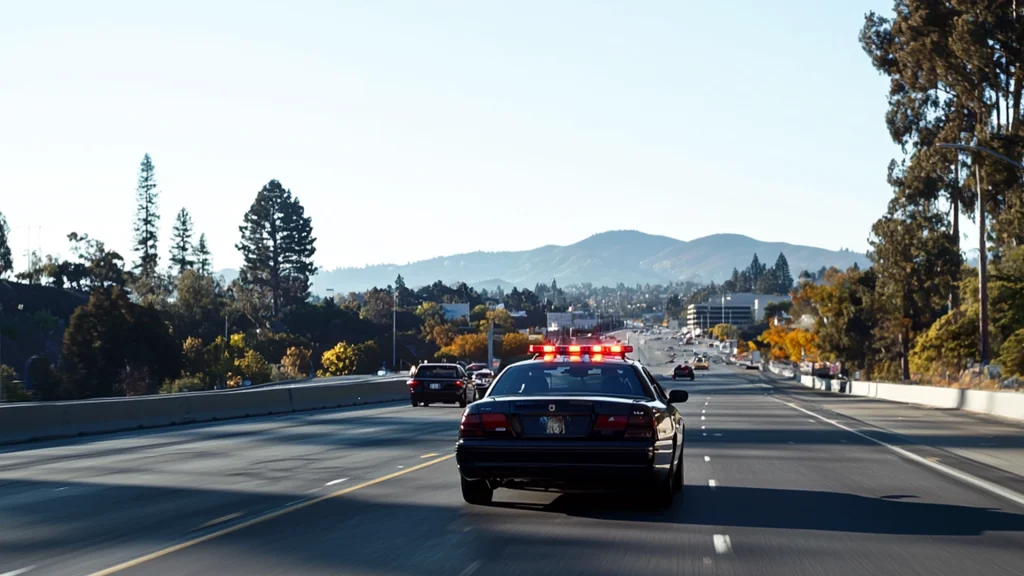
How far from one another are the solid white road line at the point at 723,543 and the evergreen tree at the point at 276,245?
173553 mm

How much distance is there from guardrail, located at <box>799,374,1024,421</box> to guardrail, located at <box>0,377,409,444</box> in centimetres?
2259

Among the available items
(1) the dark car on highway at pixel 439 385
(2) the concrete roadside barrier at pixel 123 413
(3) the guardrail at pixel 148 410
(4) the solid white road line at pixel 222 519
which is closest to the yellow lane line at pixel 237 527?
(4) the solid white road line at pixel 222 519

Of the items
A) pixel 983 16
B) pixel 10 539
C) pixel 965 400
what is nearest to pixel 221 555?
pixel 10 539

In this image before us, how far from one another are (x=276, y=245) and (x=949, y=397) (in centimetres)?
14131

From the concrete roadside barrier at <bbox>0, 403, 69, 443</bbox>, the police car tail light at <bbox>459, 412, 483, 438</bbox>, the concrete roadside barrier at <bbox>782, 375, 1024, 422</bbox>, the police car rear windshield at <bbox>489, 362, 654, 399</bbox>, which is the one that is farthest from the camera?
the concrete roadside barrier at <bbox>782, 375, 1024, 422</bbox>

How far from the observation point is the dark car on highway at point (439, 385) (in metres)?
47.8

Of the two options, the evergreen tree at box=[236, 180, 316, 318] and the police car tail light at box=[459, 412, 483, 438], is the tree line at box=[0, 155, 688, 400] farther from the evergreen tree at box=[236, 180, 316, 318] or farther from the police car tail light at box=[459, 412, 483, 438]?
the police car tail light at box=[459, 412, 483, 438]

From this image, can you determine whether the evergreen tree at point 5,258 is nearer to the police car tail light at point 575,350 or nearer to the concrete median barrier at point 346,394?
the concrete median barrier at point 346,394

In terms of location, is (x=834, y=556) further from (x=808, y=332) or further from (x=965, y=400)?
(x=808, y=332)

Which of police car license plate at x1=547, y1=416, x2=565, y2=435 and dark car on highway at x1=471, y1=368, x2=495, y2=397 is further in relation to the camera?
dark car on highway at x1=471, y1=368, x2=495, y2=397

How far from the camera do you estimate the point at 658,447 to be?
13602mm

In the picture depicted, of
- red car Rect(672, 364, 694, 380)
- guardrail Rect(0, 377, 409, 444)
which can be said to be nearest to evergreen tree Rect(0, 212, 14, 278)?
red car Rect(672, 364, 694, 380)

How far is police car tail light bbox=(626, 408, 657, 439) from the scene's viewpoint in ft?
44.0

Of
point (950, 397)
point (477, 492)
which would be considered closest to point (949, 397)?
point (950, 397)
